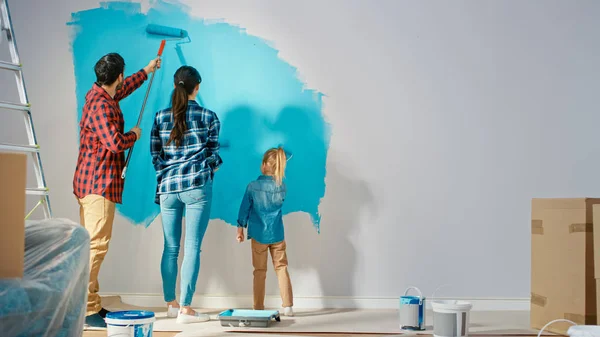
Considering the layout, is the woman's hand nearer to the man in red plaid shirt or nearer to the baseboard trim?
the baseboard trim

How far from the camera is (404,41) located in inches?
146

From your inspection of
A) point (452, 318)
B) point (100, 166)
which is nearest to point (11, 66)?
point (100, 166)

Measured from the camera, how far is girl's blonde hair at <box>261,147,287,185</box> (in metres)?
3.47

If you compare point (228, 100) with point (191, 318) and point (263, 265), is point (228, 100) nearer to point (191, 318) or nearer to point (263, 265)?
point (263, 265)

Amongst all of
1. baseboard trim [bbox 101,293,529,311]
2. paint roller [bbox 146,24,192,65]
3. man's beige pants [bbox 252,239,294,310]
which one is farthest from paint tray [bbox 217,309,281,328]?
paint roller [bbox 146,24,192,65]

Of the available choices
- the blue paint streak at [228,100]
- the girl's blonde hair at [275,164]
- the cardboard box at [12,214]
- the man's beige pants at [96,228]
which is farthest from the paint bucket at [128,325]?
the blue paint streak at [228,100]

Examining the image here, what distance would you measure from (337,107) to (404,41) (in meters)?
0.56

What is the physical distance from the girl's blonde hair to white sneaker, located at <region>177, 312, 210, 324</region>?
2.67ft

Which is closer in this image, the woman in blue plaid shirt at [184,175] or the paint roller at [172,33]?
the woman in blue plaid shirt at [184,175]

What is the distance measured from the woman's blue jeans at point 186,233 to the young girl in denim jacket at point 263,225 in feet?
0.87

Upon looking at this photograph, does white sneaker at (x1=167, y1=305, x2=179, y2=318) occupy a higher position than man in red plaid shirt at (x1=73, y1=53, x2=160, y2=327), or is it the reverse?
man in red plaid shirt at (x1=73, y1=53, x2=160, y2=327)

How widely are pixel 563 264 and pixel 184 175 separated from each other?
1.89 metres

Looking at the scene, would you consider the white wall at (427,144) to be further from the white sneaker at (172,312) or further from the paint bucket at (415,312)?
the paint bucket at (415,312)

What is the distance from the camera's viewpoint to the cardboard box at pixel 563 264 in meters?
2.81
